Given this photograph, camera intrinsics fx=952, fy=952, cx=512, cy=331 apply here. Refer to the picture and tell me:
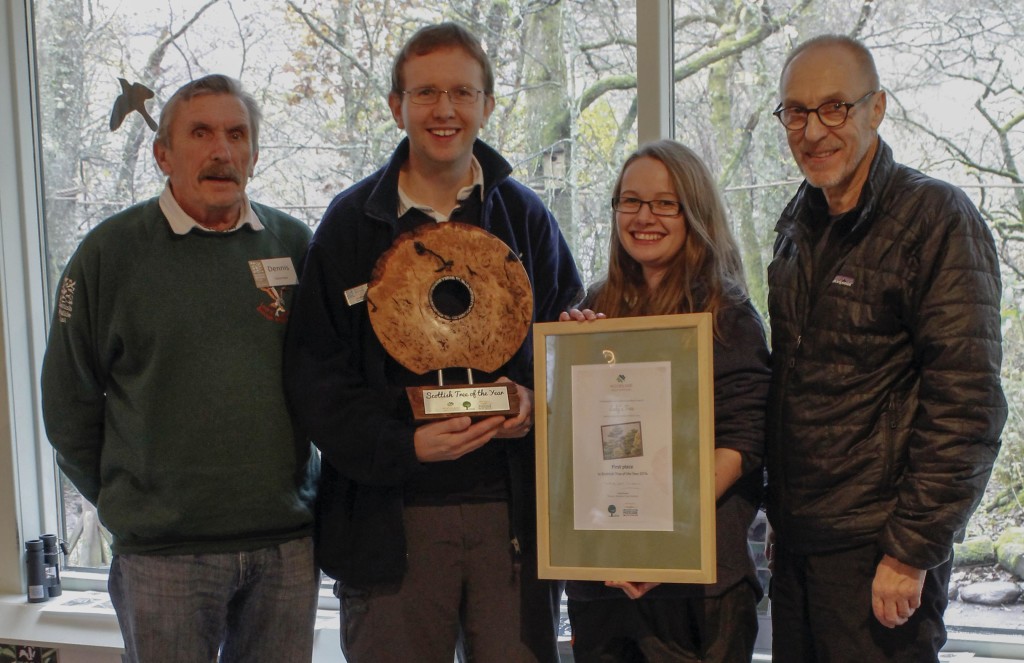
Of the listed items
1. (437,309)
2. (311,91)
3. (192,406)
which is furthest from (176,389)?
(311,91)

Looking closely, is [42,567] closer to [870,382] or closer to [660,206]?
[660,206]

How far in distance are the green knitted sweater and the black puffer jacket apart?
1.03 meters

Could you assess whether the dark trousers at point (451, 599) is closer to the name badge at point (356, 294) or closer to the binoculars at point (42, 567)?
the name badge at point (356, 294)

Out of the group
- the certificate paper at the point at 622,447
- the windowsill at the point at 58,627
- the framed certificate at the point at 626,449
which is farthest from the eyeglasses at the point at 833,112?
the windowsill at the point at 58,627

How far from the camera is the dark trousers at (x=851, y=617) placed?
167 centimetres

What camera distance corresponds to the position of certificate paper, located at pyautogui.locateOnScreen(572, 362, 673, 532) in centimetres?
170

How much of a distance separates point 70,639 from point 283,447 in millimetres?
1351

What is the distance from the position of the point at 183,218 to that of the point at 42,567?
163 cm

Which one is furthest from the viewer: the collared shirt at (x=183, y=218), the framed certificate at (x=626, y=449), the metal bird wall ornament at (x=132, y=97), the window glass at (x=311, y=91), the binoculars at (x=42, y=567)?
the binoculars at (x=42, y=567)

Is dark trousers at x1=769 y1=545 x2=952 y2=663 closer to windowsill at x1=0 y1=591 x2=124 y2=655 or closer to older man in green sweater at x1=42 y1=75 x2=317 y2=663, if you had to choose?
older man in green sweater at x1=42 y1=75 x2=317 y2=663

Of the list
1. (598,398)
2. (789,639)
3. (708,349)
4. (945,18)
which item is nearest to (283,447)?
(598,398)

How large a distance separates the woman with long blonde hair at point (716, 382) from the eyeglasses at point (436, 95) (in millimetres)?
351

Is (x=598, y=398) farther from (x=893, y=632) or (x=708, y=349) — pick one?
(x=893, y=632)

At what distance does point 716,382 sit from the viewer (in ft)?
5.85
